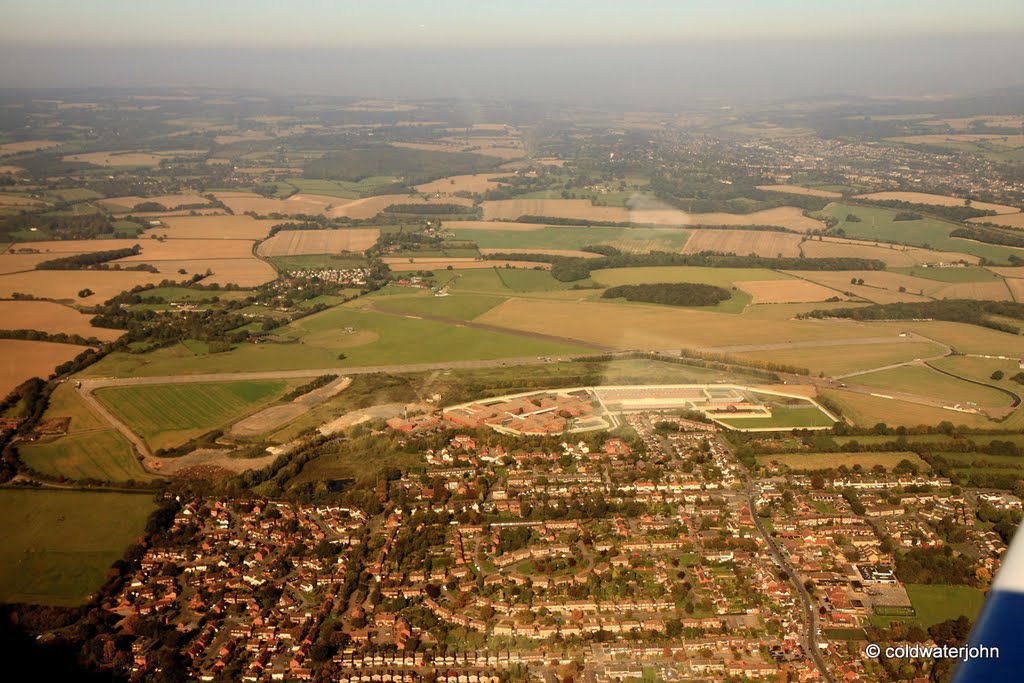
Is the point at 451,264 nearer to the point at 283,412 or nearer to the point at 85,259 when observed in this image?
the point at 85,259

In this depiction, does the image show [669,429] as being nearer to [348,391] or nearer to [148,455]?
[348,391]

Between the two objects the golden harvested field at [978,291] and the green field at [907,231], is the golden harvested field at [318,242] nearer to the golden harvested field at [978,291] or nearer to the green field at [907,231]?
the green field at [907,231]

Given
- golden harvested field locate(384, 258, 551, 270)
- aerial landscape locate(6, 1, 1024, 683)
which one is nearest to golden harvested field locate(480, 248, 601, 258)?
aerial landscape locate(6, 1, 1024, 683)

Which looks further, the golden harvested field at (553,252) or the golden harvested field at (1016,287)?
the golden harvested field at (553,252)

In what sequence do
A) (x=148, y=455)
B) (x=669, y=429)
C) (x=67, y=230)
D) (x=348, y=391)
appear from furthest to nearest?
(x=67, y=230)
(x=348, y=391)
(x=669, y=429)
(x=148, y=455)

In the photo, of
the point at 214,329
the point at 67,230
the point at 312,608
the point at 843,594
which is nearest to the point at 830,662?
the point at 843,594

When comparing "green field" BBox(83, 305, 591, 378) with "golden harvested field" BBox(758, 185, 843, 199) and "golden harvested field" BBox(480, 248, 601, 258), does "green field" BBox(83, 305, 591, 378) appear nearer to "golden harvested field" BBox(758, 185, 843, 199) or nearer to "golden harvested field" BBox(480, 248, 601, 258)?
"golden harvested field" BBox(480, 248, 601, 258)

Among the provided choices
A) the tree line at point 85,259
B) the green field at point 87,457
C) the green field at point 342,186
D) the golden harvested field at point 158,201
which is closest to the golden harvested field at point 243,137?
the green field at point 342,186
